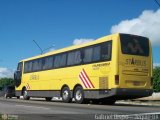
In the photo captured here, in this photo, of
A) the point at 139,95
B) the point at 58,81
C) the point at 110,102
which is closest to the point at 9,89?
the point at 58,81

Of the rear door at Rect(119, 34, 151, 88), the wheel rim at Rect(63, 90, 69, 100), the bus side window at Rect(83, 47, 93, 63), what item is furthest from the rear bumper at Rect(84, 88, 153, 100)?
the wheel rim at Rect(63, 90, 69, 100)

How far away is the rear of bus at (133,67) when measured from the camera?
77.1 feet

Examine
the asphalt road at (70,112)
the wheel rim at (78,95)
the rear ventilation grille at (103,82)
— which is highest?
the rear ventilation grille at (103,82)

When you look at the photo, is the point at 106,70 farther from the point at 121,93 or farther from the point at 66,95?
the point at 66,95

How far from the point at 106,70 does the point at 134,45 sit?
2069 mm

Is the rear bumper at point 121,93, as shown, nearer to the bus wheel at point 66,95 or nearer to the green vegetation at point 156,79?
the bus wheel at point 66,95

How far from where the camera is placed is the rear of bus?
23500 millimetres

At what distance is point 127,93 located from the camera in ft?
77.5

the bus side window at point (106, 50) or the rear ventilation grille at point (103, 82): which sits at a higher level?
Answer: the bus side window at point (106, 50)

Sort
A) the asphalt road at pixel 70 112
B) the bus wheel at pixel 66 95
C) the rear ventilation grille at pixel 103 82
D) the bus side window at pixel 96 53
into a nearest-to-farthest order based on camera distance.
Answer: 1. the asphalt road at pixel 70 112
2. the rear ventilation grille at pixel 103 82
3. the bus side window at pixel 96 53
4. the bus wheel at pixel 66 95

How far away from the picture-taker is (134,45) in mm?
24109

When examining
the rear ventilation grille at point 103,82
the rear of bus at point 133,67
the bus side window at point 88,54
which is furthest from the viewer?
the bus side window at point 88,54

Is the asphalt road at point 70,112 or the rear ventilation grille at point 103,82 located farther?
the rear ventilation grille at point 103,82

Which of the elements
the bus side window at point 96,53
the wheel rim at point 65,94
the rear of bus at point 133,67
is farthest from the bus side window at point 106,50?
the wheel rim at point 65,94
